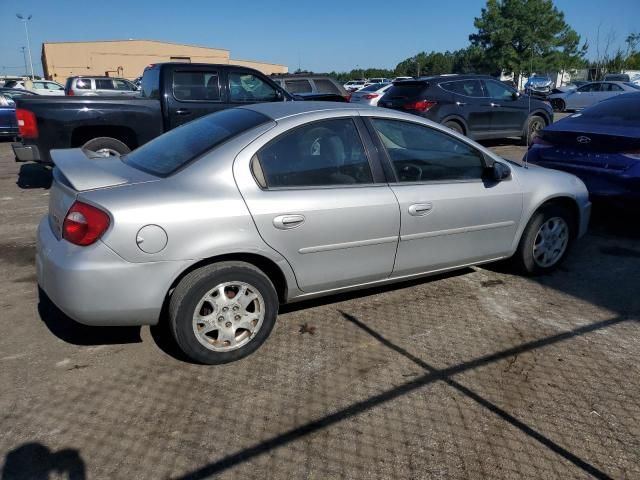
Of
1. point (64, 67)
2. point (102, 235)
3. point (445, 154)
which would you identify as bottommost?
point (102, 235)

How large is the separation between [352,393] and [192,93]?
603cm

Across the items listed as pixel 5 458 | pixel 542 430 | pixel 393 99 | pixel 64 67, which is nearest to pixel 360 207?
pixel 542 430

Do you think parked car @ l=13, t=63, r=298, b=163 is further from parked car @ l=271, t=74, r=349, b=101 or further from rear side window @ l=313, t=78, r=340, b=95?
rear side window @ l=313, t=78, r=340, b=95

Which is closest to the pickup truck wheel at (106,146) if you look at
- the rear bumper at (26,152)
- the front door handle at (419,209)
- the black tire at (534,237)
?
the rear bumper at (26,152)

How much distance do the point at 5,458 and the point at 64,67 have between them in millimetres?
65610

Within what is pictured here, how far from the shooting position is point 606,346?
331 centimetres

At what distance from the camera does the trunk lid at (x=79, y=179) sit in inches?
115

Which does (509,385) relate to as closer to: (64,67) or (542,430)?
(542,430)

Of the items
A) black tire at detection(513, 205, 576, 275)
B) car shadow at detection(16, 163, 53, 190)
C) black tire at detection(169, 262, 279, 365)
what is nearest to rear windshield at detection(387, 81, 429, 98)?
black tire at detection(513, 205, 576, 275)

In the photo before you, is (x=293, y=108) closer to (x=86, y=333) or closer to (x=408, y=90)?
(x=86, y=333)

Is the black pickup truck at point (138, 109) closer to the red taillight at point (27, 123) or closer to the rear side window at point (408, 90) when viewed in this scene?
the red taillight at point (27, 123)

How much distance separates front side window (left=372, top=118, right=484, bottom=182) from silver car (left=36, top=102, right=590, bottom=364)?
1cm

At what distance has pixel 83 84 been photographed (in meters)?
A: 17.4

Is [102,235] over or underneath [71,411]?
over
